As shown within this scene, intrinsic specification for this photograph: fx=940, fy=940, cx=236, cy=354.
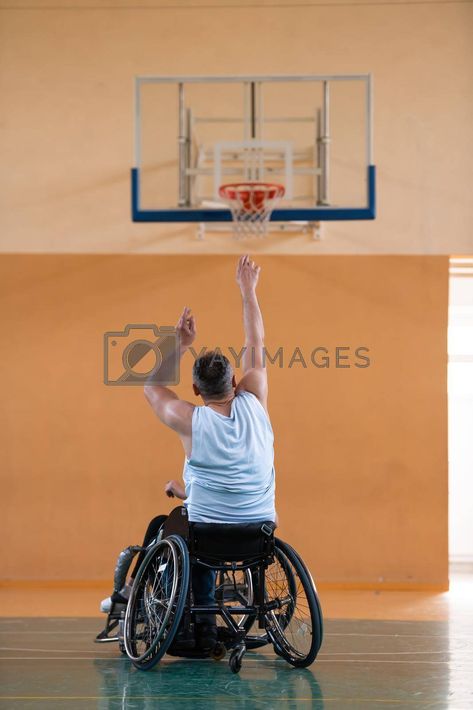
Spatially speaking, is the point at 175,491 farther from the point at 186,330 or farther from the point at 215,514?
the point at 186,330

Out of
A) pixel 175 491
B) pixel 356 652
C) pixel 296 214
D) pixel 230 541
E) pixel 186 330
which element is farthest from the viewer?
pixel 296 214

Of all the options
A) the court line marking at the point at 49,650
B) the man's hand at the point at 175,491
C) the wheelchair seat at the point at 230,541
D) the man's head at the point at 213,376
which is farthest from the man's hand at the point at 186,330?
the court line marking at the point at 49,650

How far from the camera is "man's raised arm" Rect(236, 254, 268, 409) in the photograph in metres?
3.92

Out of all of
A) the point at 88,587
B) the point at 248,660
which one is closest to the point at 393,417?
the point at 88,587

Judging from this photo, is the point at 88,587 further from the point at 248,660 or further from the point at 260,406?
the point at 260,406

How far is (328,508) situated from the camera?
6.62 meters

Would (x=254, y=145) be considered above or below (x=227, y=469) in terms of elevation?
above

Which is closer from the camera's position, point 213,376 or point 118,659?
point 213,376

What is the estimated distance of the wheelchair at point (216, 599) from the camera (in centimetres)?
359

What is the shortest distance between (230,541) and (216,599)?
1.44 feet

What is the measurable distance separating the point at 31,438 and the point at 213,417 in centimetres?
328

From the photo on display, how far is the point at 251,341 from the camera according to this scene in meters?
3.98

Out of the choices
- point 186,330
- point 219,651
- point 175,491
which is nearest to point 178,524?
point 175,491

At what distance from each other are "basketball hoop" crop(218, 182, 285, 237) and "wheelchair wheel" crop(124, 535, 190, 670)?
2485mm
